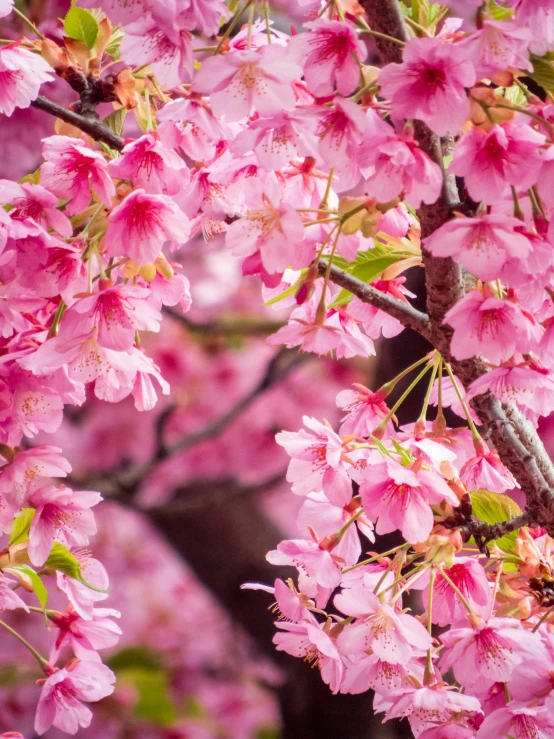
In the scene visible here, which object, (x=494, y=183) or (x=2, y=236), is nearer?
(x=494, y=183)

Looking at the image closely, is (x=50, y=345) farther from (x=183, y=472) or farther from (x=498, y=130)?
(x=183, y=472)

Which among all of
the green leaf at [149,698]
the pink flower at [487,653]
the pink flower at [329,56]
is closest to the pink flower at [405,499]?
the pink flower at [487,653]

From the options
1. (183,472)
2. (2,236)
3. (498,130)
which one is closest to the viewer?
(498,130)

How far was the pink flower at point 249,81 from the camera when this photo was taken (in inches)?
26.0

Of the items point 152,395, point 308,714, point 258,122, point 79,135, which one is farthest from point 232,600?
point 258,122

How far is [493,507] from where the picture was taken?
89cm

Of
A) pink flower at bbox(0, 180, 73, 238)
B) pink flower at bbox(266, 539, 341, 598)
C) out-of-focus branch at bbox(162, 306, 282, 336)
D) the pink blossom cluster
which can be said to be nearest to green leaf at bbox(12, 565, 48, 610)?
the pink blossom cluster

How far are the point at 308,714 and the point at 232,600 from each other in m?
0.36

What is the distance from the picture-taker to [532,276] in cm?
67

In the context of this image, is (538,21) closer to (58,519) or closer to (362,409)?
(362,409)

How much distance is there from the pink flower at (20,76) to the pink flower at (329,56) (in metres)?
0.30

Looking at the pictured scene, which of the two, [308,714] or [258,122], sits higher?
[258,122]

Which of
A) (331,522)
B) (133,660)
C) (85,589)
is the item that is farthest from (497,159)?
(133,660)

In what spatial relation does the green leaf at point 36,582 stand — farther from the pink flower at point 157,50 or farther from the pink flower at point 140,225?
the pink flower at point 157,50
